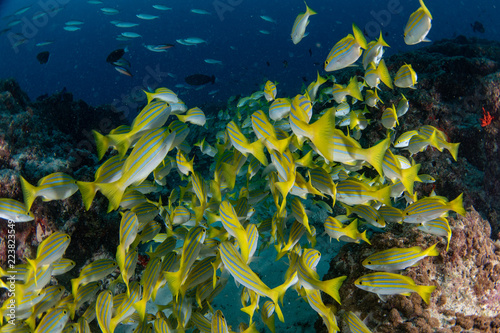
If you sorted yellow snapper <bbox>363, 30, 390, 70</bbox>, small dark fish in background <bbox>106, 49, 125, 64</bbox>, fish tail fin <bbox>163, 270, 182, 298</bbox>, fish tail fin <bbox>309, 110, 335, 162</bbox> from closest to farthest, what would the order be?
fish tail fin <bbox>309, 110, 335, 162</bbox>
fish tail fin <bbox>163, 270, 182, 298</bbox>
yellow snapper <bbox>363, 30, 390, 70</bbox>
small dark fish in background <bbox>106, 49, 125, 64</bbox>

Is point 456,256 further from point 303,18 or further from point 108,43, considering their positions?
point 108,43

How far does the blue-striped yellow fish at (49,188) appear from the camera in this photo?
2449 mm

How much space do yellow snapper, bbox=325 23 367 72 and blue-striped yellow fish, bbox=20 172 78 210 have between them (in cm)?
329

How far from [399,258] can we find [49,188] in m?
3.30

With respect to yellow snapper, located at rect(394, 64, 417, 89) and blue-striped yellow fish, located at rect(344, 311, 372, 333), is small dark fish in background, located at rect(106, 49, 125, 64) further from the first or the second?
blue-striped yellow fish, located at rect(344, 311, 372, 333)

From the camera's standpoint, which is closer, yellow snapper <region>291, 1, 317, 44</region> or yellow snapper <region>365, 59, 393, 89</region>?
yellow snapper <region>365, 59, 393, 89</region>

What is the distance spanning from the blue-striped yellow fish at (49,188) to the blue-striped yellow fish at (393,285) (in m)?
2.91

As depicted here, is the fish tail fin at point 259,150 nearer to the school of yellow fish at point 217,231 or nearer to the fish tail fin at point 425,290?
the school of yellow fish at point 217,231

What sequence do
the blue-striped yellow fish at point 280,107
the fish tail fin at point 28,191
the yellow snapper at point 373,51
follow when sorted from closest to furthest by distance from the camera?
the fish tail fin at point 28,191, the blue-striped yellow fish at point 280,107, the yellow snapper at point 373,51

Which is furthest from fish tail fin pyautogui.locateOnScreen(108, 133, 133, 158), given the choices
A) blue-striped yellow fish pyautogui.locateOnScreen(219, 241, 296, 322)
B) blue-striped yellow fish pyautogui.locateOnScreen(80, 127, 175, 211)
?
blue-striped yellow fish pyautogui.locateOnScreen(219, 241, 296, 322)

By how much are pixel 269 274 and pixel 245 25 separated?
4022 inches

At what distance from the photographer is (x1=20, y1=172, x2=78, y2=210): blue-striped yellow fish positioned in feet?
8.04

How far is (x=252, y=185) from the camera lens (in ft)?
12.0

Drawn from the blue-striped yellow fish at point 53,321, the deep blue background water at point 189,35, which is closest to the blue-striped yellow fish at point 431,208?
the blue-striped yellow fish at point 53,321
